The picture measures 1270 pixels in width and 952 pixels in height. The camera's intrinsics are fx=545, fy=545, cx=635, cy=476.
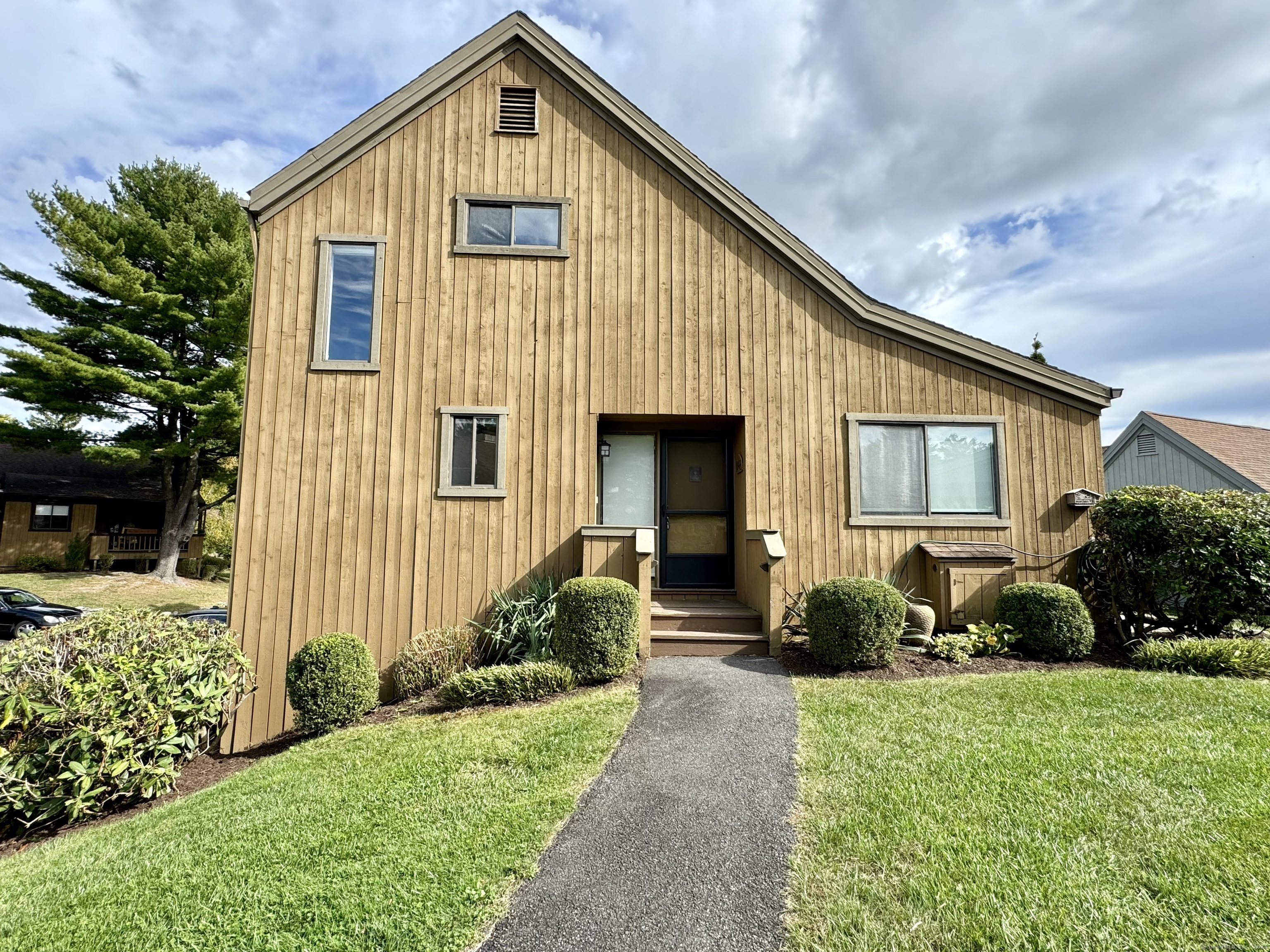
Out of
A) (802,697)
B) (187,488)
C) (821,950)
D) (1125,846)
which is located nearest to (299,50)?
(802,697)

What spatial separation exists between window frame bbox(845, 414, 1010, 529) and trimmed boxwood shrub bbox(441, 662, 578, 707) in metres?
4.45

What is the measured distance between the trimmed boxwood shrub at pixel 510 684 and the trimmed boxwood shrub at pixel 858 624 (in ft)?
9.02

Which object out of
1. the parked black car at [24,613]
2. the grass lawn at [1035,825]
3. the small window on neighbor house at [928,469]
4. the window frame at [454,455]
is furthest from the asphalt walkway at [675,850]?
the parked black car at [24,613]

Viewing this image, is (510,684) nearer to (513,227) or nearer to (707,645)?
(707,645)

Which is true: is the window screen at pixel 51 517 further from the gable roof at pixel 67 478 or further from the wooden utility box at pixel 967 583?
the wooden utility box at pixel 967 583

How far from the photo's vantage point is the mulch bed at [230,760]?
4418mm

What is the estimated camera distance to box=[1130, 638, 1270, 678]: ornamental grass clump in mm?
5688

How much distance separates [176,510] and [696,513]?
24116 millimetres

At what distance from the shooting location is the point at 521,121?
785cm

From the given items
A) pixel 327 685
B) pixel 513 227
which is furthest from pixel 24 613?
pixel 513 227

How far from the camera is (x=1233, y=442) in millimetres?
15578

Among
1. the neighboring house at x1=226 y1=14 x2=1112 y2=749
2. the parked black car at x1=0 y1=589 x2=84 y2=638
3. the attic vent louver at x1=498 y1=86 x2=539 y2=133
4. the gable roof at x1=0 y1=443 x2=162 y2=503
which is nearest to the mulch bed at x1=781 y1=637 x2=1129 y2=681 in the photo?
the neighboring house at x1=226 y1=14 x2=1112 y2=749

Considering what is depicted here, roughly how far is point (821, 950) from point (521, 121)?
9311mm

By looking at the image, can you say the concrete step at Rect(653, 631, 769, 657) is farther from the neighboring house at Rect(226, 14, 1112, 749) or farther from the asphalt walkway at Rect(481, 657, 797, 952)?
the asphalt walkway at Rect(481, 657, 797, 952)
